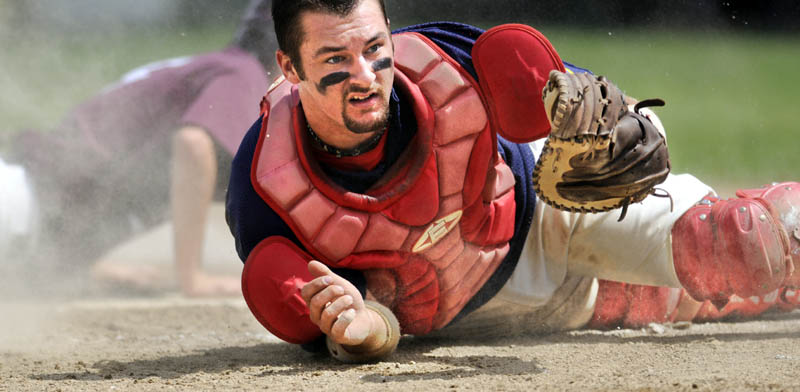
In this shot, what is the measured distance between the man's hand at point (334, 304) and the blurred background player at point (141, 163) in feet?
5.47

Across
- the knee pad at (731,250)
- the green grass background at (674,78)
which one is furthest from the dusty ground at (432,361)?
the green grass background at (674,78)

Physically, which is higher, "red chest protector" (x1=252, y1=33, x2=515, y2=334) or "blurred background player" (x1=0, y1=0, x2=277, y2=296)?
"blurred background player" (x1=0, y1=0, x2=277, y2=296)

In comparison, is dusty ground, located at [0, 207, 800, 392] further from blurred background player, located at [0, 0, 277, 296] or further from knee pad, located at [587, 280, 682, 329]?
blurred background player, located at [0, 0, 277, 296]

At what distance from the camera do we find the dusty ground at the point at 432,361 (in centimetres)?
154

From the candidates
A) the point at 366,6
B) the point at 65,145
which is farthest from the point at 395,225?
the point at 65,145

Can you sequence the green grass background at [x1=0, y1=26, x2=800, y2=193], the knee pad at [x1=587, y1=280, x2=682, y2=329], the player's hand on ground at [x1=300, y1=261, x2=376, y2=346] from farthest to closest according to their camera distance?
the green grass background at [x1=0, y1=26, x2=800, y2=193] → the knee pad at [x1=587, y1=280, x2=682, y2=329] → the player's hand on ground at [x1=300, y1=261, x2=376, y2=346]

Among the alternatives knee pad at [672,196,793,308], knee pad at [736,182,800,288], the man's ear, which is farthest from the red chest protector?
knee pad at [736,182,800,288]

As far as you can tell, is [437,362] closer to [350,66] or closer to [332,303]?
[332,303]

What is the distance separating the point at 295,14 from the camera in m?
1.66

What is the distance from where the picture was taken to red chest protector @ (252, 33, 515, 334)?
1662mm

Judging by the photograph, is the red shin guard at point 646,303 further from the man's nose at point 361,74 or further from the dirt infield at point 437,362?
the man's nose at point 361,74

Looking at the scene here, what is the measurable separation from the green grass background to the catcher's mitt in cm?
173

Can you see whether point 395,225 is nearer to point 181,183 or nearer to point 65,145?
point 181,183

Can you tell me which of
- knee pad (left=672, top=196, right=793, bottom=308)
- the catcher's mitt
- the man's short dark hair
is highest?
the man's short dark hair
